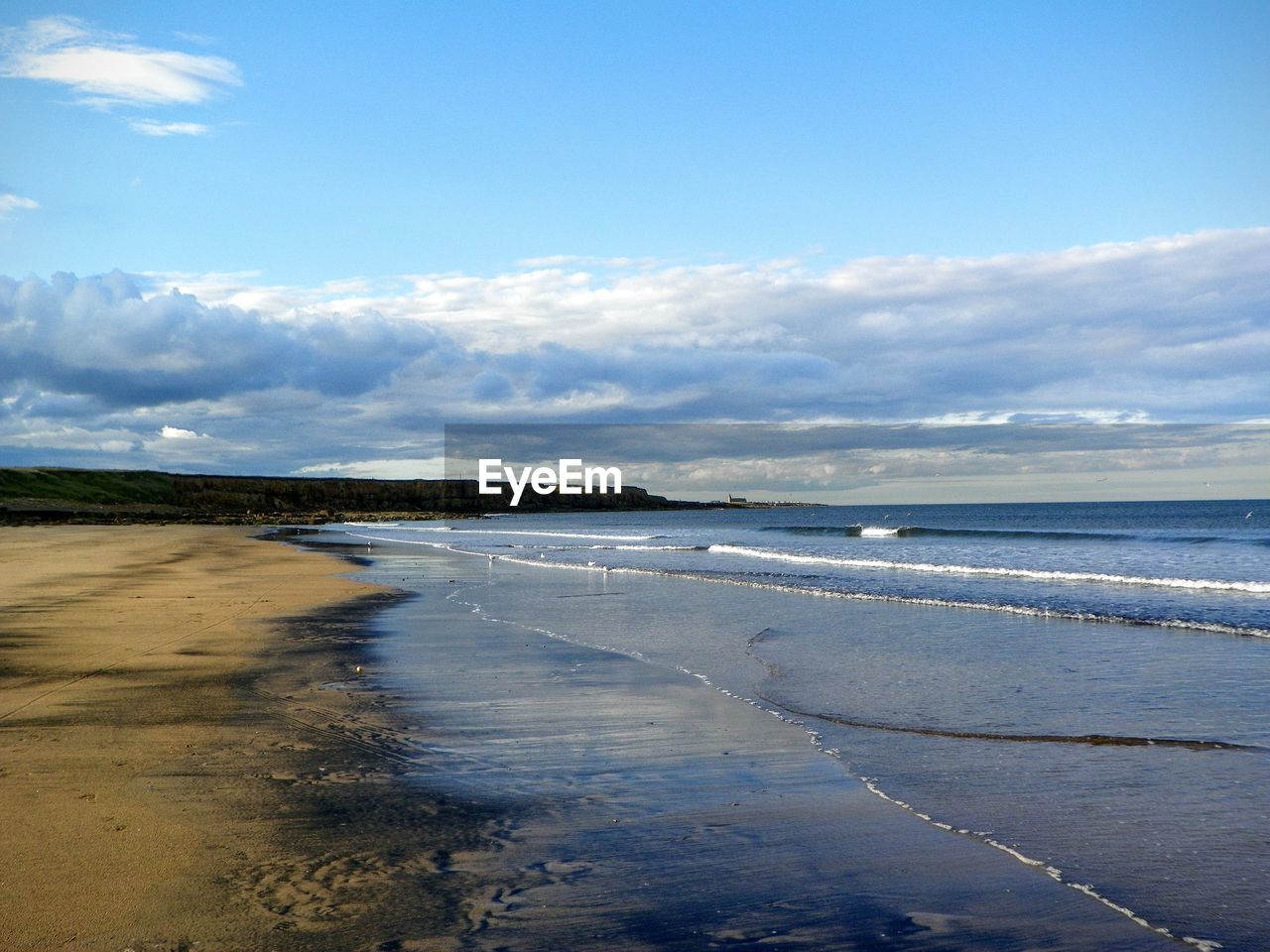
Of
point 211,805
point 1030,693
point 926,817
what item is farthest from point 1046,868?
point 1030,693

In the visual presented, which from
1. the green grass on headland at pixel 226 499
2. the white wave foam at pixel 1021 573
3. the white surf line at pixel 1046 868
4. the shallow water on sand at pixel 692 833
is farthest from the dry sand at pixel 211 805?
the green grass on headland at pixel 226 499

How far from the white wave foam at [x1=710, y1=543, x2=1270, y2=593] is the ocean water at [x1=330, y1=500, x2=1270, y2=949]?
126 millimetres

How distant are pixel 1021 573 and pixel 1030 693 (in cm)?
1817

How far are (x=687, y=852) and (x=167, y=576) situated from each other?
77.9 feet

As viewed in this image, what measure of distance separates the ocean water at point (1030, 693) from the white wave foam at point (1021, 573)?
0.41ft

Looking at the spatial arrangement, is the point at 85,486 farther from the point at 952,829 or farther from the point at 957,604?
the point at 952,829

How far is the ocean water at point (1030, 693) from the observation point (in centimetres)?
562

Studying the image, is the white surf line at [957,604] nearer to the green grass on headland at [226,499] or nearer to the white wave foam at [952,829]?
the white wave foam at [952,829]

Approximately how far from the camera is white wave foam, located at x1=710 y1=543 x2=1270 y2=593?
76.0ft

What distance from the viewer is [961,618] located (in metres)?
17.5

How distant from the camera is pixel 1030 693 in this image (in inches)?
412

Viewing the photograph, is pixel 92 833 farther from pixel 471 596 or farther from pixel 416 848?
pixel 471 596

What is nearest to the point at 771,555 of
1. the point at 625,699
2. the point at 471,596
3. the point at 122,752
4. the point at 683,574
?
the point at 683,574

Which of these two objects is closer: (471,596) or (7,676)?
(7,676)
